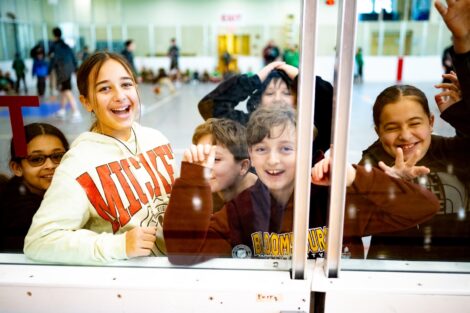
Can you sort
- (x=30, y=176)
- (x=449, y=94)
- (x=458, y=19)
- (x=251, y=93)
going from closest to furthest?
(x=458, y=19) < (x=449, y=94) < (x=30, y=176) < (x=251, y=93)

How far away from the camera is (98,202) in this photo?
1.42m

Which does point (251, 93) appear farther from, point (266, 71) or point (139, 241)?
point (139, 241)

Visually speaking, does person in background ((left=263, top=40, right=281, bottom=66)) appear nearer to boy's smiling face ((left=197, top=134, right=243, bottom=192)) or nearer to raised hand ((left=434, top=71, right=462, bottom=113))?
boy's smiling face ((left=197, top=134, right=243, bottom=192))

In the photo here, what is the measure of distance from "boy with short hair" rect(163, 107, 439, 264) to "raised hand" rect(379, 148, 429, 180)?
26 millimetres

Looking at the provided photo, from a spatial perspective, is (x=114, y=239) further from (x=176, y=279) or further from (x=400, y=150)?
(x=400, y=150)

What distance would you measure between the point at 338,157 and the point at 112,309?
2.62 feet

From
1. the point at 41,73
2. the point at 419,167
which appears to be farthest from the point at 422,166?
the point at 41,73

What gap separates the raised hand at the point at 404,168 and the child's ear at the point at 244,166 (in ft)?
1.52

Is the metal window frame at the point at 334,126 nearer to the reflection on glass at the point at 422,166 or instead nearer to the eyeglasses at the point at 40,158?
the reflection on glass at the point at 422,166

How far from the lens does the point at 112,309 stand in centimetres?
121

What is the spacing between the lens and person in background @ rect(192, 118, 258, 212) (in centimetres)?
149

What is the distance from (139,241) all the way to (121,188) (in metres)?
0.21

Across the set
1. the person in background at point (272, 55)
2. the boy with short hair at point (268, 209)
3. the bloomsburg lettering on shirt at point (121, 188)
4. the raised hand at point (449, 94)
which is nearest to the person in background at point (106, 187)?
the bloomsburg lettering on shirt at point (121, 188)

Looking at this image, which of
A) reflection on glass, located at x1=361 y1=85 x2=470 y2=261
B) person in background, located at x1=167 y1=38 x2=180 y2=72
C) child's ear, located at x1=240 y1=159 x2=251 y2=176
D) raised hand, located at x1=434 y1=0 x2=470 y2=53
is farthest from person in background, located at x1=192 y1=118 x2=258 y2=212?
person in background, located at x1=167 y1=38 x2=180 y2=72
